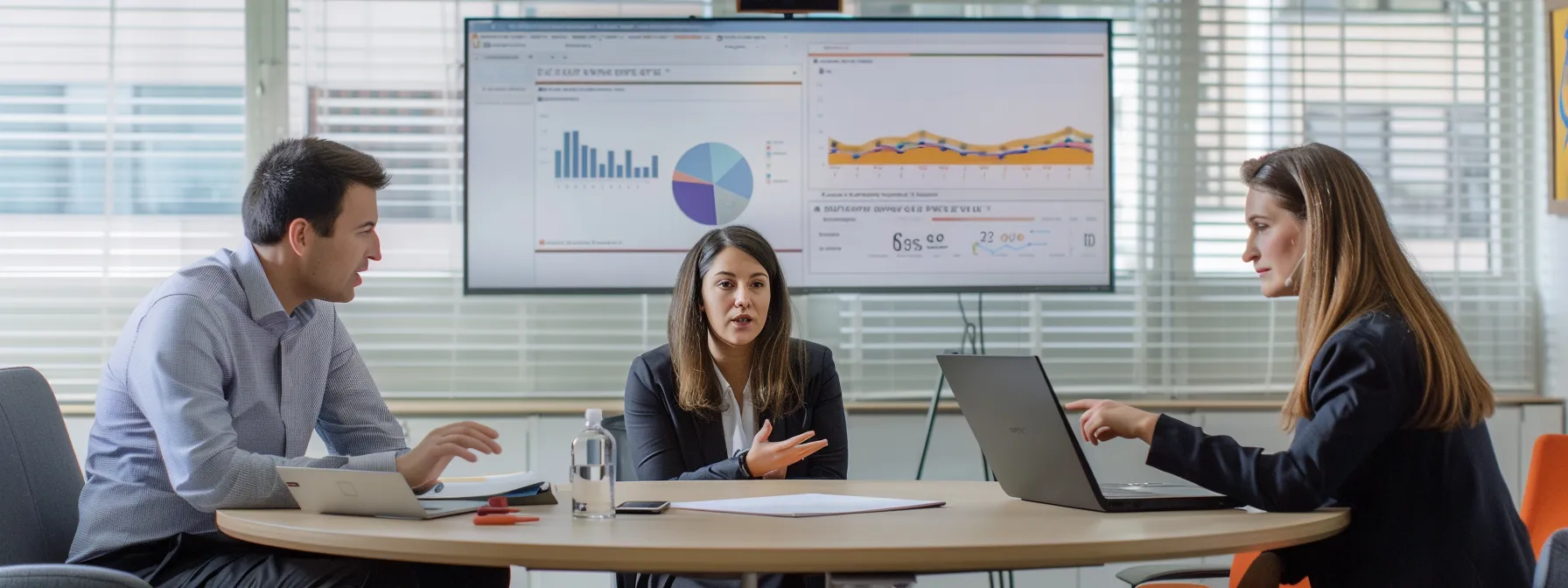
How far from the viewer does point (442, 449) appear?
5.62 ft

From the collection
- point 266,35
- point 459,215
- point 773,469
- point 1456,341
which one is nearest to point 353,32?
point 266,35

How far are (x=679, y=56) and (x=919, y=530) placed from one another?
2239 mm

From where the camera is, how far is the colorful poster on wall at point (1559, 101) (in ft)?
12.0

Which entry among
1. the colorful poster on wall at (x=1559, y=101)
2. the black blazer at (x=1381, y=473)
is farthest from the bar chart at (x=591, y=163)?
the colorful poster on wall at (x=1559, y=101)

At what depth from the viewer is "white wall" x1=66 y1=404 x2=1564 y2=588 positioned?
3.51 m

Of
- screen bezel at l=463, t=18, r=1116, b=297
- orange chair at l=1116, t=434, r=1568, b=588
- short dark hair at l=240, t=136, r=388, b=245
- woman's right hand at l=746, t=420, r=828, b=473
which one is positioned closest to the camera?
short dark hair at l=240, t=136, r=388, b=245

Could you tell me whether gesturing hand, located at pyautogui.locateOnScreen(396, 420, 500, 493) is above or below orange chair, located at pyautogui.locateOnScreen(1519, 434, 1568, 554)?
above

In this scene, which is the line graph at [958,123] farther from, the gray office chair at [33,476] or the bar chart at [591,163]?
the gray office chair at [33,476]

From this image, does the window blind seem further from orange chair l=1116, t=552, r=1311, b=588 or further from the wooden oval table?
the wooden oval table

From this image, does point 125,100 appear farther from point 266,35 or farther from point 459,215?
point 459,215

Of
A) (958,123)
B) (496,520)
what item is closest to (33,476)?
(496,520)

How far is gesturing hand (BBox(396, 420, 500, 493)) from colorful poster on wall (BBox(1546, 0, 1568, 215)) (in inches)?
137

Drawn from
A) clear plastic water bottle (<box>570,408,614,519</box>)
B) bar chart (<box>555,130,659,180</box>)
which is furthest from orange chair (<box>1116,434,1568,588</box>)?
bar chart (<box>555,130,659,180</box>)

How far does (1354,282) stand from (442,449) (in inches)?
53.2
